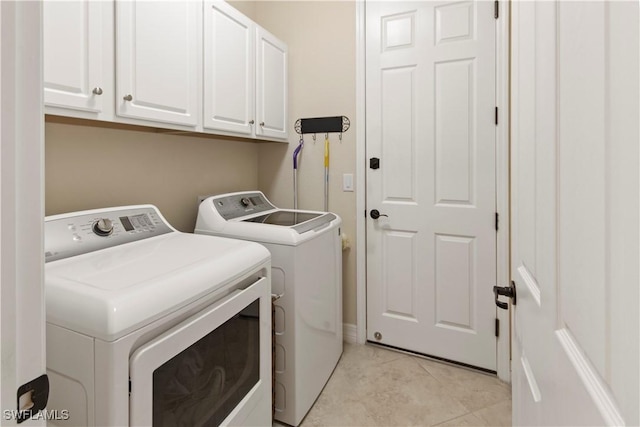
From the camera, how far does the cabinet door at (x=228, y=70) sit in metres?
1.75

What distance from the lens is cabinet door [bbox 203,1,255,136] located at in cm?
175

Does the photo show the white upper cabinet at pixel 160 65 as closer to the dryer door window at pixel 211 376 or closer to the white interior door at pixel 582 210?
the dryer door window at pixel 211 376

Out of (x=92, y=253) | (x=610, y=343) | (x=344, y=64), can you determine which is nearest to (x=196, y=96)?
(x=92, y=253)

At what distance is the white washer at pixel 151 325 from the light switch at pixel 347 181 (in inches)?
48.0

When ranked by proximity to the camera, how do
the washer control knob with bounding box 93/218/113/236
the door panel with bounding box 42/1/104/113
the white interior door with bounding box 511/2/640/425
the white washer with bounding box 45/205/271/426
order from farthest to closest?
the washer control knob with bounding box 93/218/113/236 → the door panel with bounding box 42/1/104/113 → the white washer with bounding box 45/205/271/426 → the white interior door with bounding box 511/2/640/425

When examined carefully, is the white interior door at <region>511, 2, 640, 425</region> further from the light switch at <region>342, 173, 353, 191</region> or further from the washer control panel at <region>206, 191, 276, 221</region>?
the light switch at <region>342, 173, 353, 191</region>

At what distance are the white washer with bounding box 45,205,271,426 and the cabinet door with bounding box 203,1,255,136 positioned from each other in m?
0.71

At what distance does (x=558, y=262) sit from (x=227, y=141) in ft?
7.22

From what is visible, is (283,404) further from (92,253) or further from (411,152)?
(411,152)

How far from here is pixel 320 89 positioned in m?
2.49

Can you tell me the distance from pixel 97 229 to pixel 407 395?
1.77 metres

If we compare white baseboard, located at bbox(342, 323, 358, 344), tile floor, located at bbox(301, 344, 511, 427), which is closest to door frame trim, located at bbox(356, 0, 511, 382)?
tile floor, located at bbox(301, 344, 511, 427)

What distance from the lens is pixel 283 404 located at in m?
1.68

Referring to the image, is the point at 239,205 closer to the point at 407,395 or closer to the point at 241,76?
the point at 241,76
